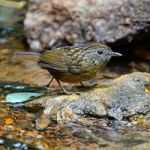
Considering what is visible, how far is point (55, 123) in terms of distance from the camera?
5.94 meters

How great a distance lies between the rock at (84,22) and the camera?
824 cm

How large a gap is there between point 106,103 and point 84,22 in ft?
8.92

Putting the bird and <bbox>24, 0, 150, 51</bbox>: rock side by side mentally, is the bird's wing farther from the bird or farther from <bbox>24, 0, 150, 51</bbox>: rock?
<bbox>24, 0, 150, 51</bbox>: rock

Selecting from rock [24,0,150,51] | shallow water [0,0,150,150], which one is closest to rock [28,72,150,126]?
shallow water [0,0,150,150]

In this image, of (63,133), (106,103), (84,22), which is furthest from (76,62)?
(84,22)

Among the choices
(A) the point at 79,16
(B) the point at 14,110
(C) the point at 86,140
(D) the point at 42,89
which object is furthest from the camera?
(A) the point at 79,16

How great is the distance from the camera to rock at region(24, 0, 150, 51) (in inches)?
324

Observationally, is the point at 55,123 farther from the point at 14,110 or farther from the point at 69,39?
the point at 69,39

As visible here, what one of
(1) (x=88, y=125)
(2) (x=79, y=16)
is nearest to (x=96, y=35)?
(2) (x=79, y=16)

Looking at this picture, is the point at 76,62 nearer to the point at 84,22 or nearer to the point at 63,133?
the point at 63,133

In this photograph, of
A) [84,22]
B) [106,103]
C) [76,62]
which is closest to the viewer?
[106,103]

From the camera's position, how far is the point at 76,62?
627cm

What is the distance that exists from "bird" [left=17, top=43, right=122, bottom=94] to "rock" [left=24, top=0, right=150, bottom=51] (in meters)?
1.92

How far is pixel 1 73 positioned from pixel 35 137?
235 cm
